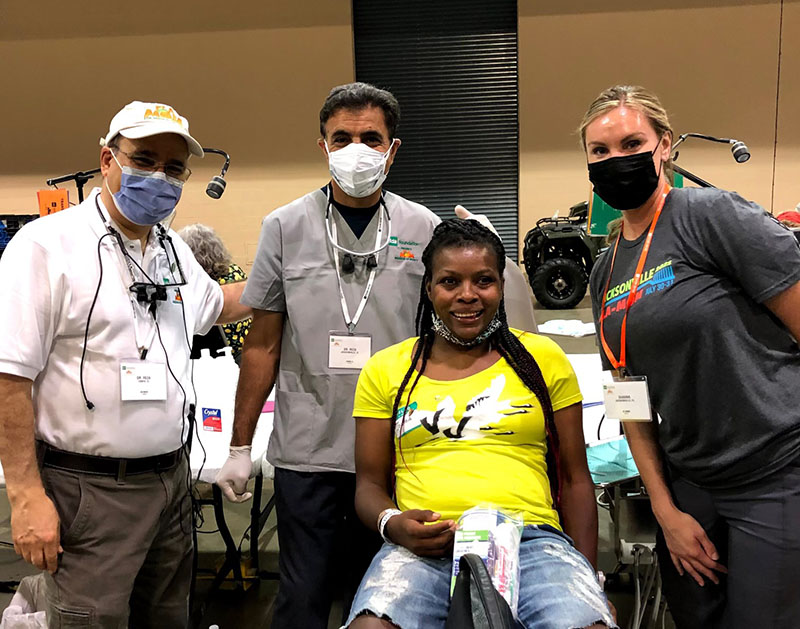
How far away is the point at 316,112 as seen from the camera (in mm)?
6984

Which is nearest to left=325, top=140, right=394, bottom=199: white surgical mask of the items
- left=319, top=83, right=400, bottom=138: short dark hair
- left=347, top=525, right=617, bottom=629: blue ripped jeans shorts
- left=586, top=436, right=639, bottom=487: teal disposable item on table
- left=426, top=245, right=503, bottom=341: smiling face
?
left=319, top=83, right=400, bottom=138: short dark hair

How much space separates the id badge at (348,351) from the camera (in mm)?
1682

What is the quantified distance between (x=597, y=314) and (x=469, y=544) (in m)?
0.71

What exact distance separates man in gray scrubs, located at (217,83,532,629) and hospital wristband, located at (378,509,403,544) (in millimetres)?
339

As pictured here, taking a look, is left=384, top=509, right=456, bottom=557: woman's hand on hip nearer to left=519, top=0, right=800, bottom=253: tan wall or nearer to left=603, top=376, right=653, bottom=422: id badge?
left=603, top=376, right=653, bottom=422: id badge

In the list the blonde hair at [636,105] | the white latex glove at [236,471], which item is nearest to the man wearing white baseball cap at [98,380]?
the white latex glove at [236,471]

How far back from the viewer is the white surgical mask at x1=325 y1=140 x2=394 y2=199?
1653 millimetres

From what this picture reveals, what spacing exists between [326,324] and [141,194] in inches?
23.7

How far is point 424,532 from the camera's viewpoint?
4.07 feet

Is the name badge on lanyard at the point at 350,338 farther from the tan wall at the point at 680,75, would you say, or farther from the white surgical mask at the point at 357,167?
the tan wall at the point at 680,75

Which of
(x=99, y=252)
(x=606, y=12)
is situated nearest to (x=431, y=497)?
(x=99, y=252)

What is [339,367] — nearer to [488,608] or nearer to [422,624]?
[422,624]

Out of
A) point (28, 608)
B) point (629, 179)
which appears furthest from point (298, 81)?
point (28, 608)

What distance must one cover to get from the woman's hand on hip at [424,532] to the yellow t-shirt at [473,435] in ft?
0.26
